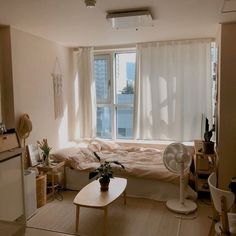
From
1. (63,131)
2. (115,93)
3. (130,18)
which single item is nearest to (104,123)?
(115,93)

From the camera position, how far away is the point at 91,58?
4969 millimetres

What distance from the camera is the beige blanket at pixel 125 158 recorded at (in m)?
3.66

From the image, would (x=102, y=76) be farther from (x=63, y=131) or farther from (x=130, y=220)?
(x=130, y=220)

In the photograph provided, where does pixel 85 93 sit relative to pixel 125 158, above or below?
above

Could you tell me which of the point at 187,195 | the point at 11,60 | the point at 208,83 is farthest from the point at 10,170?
the point at 208,83

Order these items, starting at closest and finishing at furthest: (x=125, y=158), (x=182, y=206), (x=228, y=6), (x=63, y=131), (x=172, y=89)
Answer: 1. (x=228, y=6)
2. (x=182, y=206)
3. (x=125, y=158)
4. (x=172, y=89)
5. (x=63, y=131)

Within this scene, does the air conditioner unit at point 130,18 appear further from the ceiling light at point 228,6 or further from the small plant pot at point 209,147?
the small plant pot at point 209,147

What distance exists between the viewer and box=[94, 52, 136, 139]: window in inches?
198

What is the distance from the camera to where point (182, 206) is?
3.33 m

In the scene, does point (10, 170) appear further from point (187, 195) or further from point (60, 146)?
point (187, 195)

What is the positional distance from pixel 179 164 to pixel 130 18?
1857mm

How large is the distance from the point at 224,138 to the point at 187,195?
93 centimetres

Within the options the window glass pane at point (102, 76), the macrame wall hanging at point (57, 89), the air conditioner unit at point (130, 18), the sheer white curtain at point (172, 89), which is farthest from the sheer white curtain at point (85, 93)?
the air conditioner unit at point (130, 18)

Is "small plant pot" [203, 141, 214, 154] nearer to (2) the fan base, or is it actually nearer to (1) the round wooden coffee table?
(2) the fan base
